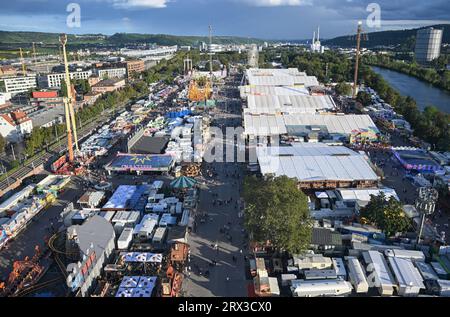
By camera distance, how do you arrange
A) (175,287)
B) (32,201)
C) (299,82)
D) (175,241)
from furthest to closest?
1. (299,82)
2. (32,201)
3. (175,241)
4. (175,287)

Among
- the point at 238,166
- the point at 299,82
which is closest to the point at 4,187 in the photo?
the point at 238,166

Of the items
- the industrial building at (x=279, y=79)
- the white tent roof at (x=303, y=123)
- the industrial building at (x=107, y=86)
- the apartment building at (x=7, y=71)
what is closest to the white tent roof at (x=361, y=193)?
the white tent roof at (x=303, y=123)

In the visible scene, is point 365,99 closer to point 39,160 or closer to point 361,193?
point 361,193

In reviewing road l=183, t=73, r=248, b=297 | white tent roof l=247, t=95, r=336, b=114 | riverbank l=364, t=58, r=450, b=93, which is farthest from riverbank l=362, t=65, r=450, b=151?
riverbank l=364, t=58, r=450, b=93

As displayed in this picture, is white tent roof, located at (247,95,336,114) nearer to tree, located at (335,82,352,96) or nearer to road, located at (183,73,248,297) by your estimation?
tree, located at (335,82,352,96)

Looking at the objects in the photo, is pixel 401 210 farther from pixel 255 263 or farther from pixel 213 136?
pixel 213 136
